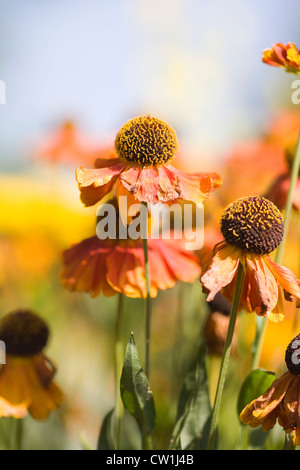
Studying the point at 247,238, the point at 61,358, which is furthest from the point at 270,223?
the point at 61,358

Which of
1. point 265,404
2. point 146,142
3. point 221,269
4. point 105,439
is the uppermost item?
point 146,142

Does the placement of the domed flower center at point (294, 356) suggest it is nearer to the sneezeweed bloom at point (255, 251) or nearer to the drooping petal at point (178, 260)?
the sneezeweed bloom at point (255, 251)

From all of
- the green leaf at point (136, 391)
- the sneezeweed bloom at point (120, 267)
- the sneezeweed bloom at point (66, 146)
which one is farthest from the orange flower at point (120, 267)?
the sneezeweed bloom at point (66, 146)

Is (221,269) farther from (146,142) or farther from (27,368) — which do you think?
(27,368)

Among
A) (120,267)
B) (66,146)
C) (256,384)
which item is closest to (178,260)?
(120,267)

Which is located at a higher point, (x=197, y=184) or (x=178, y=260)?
(x=197, y=184)
